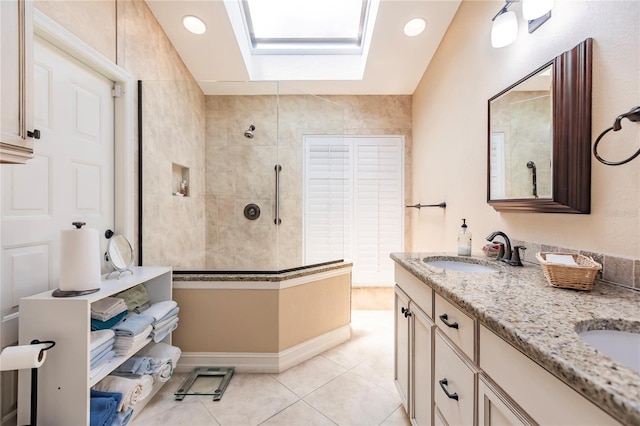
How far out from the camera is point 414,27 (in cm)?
224

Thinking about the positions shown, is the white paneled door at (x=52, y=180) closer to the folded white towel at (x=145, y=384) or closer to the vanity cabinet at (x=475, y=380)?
the folded white towel at (x=145, y=384)

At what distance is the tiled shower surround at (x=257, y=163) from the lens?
2.66 metres

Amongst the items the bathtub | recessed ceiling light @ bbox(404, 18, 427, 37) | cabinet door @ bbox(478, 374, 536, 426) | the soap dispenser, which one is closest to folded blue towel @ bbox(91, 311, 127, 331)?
the bathtub

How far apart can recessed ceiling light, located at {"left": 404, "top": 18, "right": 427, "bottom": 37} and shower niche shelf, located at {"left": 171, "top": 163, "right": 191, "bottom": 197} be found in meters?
2.36

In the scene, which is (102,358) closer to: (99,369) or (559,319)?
(99,369)

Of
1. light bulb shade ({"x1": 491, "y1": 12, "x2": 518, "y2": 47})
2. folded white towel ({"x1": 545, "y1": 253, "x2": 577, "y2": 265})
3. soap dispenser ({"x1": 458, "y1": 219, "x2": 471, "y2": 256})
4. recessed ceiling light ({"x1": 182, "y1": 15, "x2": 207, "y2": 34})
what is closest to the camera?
folded white towel ({"x1": 545, "y1": 253, "x2": 577, "y2": 265})

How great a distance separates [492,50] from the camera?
5.45 ft

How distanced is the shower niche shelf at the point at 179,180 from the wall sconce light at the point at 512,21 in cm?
256

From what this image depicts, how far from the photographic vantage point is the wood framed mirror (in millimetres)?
1052

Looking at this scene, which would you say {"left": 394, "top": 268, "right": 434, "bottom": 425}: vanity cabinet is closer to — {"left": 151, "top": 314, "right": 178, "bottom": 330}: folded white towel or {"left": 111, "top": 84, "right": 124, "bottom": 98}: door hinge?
{"left": 151, "top": 314, "right": 178, "bottom": 330}: folded white towel

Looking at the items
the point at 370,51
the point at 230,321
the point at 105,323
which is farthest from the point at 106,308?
the point at 370,51

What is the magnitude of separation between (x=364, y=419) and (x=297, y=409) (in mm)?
399

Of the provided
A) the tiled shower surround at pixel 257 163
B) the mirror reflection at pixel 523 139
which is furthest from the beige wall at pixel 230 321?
the mirror reflection at pixel 523 139

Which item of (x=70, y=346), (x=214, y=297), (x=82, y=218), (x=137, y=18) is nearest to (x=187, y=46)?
(x=137, y=18)
